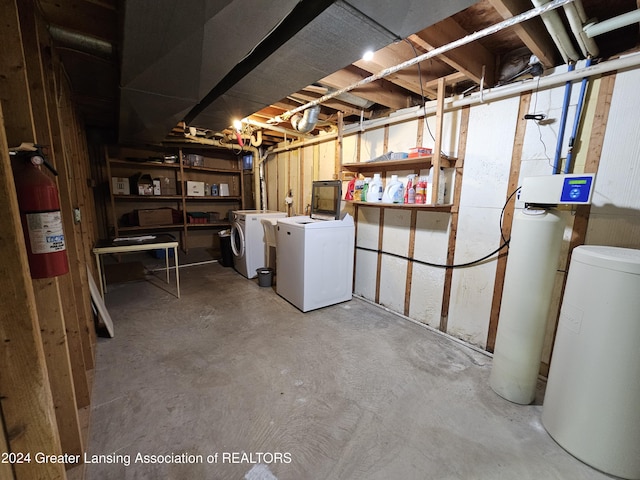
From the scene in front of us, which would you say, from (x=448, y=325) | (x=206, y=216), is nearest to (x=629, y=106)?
(x=448, y=325)

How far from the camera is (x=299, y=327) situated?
2502mm

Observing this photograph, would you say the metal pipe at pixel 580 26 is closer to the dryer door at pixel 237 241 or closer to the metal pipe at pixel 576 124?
the metal pipe at pixel 576 124

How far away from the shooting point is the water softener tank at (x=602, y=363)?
1.16 m

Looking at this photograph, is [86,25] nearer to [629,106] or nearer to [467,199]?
[467,199]

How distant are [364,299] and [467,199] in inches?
63.3

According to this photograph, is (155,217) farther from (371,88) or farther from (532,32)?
(532,32)

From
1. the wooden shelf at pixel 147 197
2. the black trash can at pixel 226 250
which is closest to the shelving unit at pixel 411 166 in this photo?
the black trash can at pixel 226 250

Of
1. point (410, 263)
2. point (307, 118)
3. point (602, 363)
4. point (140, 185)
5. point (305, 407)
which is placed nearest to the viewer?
point (602, 363)

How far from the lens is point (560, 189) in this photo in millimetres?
1403

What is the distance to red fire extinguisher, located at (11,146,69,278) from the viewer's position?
3.01 feet

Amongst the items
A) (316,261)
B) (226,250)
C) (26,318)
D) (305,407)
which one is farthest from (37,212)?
(226,250)

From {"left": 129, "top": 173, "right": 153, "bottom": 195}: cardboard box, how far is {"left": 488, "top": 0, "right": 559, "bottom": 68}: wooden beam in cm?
506

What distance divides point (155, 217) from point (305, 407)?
4.43m

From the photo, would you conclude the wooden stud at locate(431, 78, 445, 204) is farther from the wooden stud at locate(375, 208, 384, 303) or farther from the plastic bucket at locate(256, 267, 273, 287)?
the plastic bucket at locate(256, 267, 273, 287)
